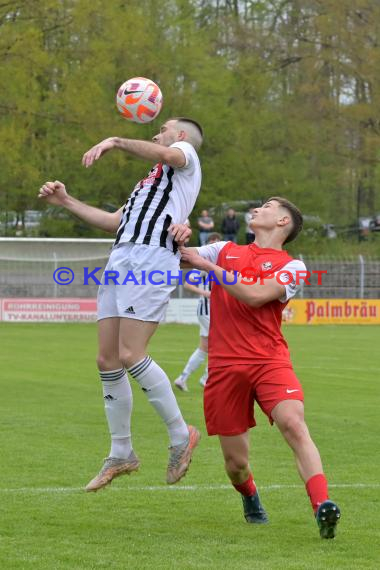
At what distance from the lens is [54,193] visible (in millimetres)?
7852

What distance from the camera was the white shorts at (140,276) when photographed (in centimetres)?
749

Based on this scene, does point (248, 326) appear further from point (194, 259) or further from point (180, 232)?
point (180, 232)

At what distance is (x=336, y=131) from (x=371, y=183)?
2.72 metres

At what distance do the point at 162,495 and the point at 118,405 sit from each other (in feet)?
A: 3.13

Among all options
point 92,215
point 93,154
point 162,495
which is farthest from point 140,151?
A: point 162,495

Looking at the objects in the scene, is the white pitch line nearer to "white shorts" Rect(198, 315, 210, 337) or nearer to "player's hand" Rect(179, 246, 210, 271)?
"player's hand" Rect(179, 246, 210, 271)

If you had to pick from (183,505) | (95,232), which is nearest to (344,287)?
(95,232)

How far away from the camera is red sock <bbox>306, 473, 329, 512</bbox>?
6629 millimetres

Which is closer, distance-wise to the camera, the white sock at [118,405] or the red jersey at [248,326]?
the red jersey at [248,326]

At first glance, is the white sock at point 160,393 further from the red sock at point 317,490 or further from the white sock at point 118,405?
the red sock at point 317,490

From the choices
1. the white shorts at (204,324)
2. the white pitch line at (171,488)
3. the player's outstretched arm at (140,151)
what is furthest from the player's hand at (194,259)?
the white shorts at (204,324)

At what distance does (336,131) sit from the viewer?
46750 millimetres

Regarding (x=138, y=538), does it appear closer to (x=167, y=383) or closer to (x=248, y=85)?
(x=167, y=383)

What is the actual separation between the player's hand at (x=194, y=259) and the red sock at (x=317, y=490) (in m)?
1.44
